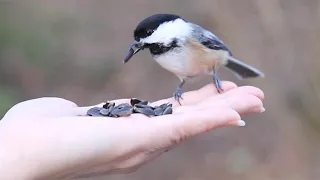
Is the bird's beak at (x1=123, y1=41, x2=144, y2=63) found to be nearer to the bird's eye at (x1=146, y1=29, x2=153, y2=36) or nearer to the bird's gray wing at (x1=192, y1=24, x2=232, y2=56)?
the bird's eye at (x1=146, y1=29, x2=153, y2=36)

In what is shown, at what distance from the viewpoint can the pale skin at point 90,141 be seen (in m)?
1.12

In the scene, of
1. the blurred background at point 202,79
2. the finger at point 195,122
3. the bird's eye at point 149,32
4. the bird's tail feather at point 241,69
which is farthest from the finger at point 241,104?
the blurred background at point 202,79

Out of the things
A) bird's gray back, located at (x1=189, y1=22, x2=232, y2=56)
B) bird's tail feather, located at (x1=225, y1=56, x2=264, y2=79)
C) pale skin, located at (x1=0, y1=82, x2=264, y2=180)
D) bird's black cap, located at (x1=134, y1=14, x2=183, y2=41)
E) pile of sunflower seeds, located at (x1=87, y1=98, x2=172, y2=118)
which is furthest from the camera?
bird's tail feather, located at (x1=225, y1=56, x2=264, y2=79)

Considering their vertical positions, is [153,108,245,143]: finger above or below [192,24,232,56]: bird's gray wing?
below

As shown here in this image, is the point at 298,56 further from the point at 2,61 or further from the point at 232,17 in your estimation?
the point at 2,61

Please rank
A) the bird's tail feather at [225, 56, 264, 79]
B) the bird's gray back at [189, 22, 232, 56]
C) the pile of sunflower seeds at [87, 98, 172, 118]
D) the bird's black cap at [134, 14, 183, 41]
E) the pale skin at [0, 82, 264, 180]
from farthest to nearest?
the bird's tail feather at [225, 56, 264, 79]
the bird's gray back at [189, 22, 232, 56]
the bird's black cap at [134, 14, 183, 41]
the pile of sunflower seeds at [87, 98, 172, 118]
the pale skin at [0, 82, 264, 180]

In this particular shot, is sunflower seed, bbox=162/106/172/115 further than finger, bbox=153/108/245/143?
Yes

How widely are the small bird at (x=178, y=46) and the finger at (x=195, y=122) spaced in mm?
339

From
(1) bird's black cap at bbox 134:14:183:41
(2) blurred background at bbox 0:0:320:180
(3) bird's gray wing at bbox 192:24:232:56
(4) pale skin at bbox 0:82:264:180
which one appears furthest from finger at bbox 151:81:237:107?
(2) blurred background at bbox 0:0:320:180

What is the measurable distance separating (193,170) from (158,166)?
18cm

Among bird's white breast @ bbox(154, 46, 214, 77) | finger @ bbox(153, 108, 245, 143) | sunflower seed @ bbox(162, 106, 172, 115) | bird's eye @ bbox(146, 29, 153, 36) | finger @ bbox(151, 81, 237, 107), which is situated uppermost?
bird's eye @ bbox(146, 29, 153, 36)

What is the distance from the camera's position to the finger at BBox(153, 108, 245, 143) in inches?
44.1

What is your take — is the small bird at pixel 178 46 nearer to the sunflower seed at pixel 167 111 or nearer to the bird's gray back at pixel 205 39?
the bird's gray back at pixel 205 39

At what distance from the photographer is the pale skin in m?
1.12
